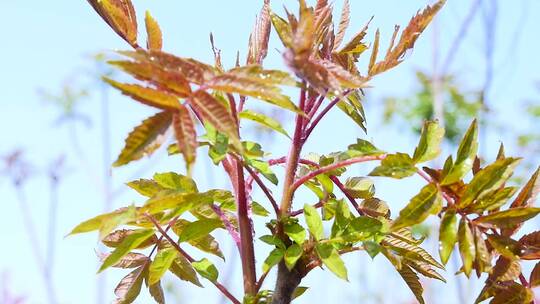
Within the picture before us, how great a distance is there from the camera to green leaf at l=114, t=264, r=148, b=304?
2.54ft

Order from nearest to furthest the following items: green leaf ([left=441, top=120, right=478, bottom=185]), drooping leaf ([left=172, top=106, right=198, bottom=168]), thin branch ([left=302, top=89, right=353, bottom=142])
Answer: drooping leaf ([left=172, top=106, right=198, bottom=168]), green leaf ([left=441, top=120, right=478, bottom=185]), thin branch ([left=302, top=89, right=353, bottom=142])

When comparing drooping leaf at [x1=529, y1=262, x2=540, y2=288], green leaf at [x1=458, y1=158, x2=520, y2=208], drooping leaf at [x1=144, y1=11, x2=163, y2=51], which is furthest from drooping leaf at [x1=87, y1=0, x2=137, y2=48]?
drooping leaf at [x1=529, y1=262, x2=540, y2=288]

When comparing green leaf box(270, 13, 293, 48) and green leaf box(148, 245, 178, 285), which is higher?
green leaf box(270, 13, 293, 48)

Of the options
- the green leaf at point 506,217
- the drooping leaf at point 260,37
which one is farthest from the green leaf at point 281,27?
the green leaf at point 506,217

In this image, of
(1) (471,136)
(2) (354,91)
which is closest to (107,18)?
(2) (354,91)

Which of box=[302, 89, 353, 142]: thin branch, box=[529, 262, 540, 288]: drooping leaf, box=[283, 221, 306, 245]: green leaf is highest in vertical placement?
box=[302, 89, 353, 142]: thin branch

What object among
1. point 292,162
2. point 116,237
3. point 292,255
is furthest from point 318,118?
point 116,237

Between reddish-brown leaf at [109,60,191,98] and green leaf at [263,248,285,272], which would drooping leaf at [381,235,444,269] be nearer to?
green leaf at [263,248,285,272]

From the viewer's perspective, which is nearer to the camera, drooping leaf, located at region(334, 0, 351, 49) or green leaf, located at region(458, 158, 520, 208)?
green leaf, located at region(458, 158, 520, 208)

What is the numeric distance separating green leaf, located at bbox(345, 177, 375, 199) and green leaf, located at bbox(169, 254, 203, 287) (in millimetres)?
201

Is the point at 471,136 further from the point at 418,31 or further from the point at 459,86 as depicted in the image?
the point at 459,86

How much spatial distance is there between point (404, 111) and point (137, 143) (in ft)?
25.2

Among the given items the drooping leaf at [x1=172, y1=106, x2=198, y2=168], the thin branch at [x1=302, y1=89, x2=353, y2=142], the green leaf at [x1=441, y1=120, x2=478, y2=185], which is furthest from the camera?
the thin branch at [x1=302, y1=89, x2=353, y2=142]

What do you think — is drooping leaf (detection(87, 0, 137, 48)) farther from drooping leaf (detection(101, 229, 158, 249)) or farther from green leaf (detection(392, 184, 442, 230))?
green leaf (detection(392, 184, 442, 230))
